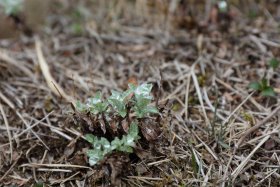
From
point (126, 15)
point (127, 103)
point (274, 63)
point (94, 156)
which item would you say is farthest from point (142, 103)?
point (126, 15)

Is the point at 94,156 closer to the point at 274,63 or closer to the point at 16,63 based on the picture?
the point at 16,63

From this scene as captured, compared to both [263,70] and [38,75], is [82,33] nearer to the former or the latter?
[38,75]

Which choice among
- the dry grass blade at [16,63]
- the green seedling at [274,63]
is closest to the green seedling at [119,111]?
the dry grass blade at [16,63]

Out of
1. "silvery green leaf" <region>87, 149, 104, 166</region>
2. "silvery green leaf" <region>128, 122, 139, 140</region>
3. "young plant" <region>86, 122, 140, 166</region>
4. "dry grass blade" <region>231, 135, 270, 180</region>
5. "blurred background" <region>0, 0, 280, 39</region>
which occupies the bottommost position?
"dry grass blade" <region>231, 135, 270, 180</region>

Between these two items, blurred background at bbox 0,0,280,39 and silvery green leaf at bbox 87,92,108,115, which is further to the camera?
blurred background at bbox 0,0,280,39

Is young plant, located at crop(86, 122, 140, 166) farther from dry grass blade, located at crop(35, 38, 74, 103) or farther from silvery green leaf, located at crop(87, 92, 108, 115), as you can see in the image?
dry grass blade, located at crop(35, 38, 74, 103)

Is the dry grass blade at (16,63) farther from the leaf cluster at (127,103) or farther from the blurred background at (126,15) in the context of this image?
the leaf cluster at (127,103)

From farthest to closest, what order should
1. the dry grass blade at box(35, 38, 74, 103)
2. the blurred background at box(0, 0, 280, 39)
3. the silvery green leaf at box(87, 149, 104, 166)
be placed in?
1. the blurred background at box(0, 0, 280, 39)
2. the dry grass blade at box(35, 38, 74, 103)
3. the silvery green leaf at box(87, 149, 104, 166)

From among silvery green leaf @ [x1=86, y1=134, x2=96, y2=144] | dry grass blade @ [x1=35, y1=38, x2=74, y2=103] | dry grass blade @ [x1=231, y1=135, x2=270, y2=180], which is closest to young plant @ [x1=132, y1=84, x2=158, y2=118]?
silvery green leaf @ [x1=86, y1=134, x2=96, y2=144]
